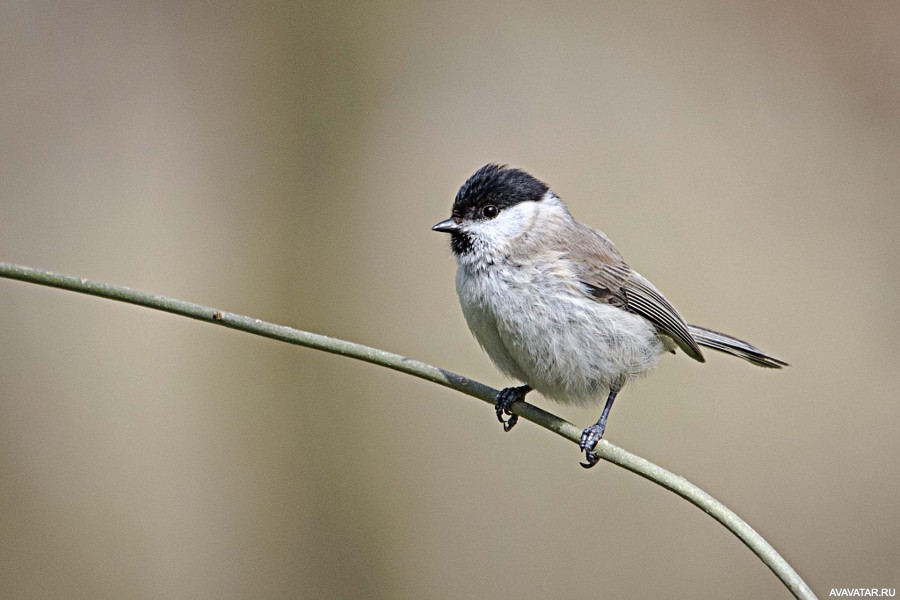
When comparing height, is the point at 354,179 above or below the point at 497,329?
above

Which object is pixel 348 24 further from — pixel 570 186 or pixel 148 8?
pixel 570 186

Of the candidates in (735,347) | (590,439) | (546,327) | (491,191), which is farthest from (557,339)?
(735,347)

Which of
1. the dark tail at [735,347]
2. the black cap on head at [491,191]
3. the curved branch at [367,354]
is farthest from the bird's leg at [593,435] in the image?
the black cap on head at [491,191]

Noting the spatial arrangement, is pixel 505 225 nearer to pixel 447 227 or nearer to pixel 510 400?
pixel 447 227

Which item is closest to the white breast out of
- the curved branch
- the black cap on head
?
the black cap on head

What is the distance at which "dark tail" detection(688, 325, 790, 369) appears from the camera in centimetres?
320

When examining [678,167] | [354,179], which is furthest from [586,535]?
[354,179]

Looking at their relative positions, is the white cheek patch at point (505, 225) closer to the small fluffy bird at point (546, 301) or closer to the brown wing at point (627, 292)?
the small fluffy bird at point (546, 301)

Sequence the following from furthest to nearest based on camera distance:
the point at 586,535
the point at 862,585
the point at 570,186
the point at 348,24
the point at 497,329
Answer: the point at 348,24 < the point at 570,186 < the point at 586,535 < the point at 862,585 < the point at 497,329

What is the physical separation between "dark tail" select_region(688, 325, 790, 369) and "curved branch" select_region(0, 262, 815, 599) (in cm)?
149

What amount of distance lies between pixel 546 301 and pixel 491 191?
17.9 inches

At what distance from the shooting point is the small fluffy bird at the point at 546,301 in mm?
2719

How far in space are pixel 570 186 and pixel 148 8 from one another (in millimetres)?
2816

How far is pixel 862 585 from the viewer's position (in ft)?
14.2
